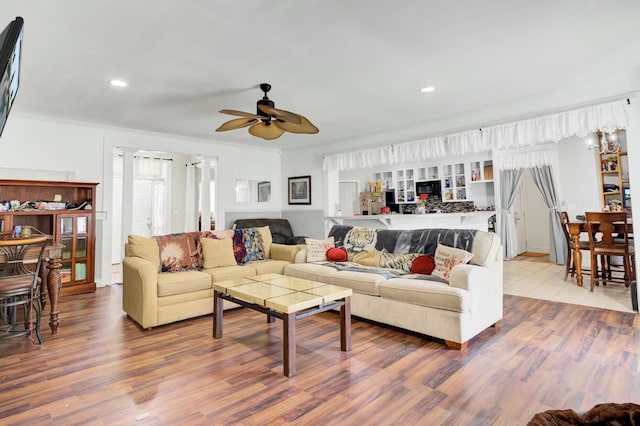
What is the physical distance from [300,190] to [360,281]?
13.2 ft

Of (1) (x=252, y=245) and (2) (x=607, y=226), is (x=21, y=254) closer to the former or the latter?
(1) (x=252, y=245)

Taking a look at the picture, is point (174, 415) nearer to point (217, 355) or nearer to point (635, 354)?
point (217, 355)

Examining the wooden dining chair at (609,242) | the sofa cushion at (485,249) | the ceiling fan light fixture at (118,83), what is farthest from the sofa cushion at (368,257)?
the ceiling fan light fixture at (118,83)

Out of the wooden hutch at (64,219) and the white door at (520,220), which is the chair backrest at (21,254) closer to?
the wooden hutch at (64,219)

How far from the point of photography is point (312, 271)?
3777 millimetres

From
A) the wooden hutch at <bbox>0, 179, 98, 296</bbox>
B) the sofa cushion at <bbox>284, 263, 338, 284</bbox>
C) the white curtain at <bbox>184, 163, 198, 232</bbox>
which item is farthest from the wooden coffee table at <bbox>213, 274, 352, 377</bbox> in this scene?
the white curtain at <bbox>184, 163, 198, 232</bbox>

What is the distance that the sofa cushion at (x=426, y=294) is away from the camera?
8.89 feet

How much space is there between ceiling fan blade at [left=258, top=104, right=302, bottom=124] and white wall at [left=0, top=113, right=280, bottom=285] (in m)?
3.30

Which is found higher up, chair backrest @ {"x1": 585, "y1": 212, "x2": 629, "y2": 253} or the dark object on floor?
chair backrest @ {"x1": 585, "y1": 212, "x2": 629, "y2": 253}

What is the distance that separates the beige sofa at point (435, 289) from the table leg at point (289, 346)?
1.14 m

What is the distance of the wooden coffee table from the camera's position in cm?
233

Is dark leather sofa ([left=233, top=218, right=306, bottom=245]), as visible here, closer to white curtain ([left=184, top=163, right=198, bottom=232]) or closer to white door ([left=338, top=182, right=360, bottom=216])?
white curtain ([left=184, top=163, right=198, bottom=232])

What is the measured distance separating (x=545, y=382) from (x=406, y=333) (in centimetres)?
111

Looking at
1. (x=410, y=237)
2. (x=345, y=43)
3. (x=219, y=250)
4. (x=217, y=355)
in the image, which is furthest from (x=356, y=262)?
Answer: (x=345, y=43)
